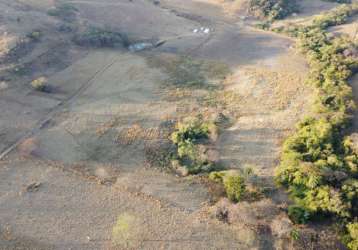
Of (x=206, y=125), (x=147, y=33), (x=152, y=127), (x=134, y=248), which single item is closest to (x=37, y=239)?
(x=134, y=248)

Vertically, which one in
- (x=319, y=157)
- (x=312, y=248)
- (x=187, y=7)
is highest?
(x=187, y=7)

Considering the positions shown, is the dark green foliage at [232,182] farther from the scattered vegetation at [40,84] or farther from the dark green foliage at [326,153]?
the scattered vegetation at [40,84]

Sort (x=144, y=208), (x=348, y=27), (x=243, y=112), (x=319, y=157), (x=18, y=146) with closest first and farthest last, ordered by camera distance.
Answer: (x=144, y=208), (x=319, y=157), (x=18, y=146), (x=243, y=112), (x=348, y=27)

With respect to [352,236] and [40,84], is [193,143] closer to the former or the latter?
[352,236]

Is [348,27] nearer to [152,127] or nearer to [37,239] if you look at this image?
[152,127]

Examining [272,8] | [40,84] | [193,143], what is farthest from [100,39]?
[272,8]

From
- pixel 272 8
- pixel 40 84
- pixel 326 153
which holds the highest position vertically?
pixel 272 8
